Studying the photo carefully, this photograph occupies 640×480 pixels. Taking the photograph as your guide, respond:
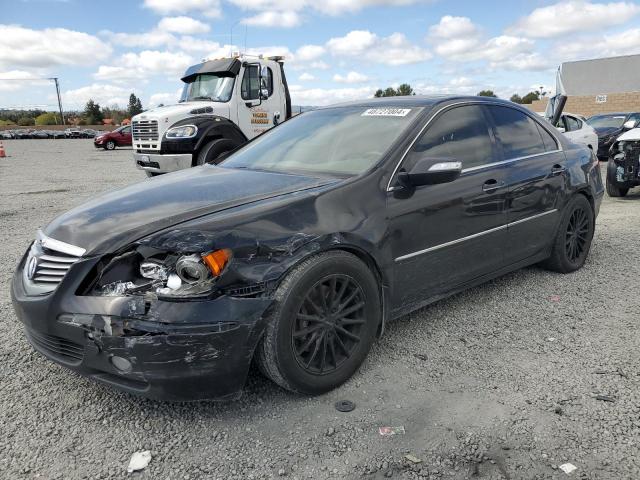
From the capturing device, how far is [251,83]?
1083 centimetres

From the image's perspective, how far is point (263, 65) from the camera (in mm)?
10844

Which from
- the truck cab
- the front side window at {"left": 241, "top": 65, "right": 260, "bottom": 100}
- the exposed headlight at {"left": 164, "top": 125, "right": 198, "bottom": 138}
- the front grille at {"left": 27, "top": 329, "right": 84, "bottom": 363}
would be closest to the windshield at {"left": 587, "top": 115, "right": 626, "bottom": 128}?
the truck cab

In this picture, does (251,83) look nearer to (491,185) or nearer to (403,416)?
(491,185)

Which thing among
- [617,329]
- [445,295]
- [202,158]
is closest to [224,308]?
[445,295]

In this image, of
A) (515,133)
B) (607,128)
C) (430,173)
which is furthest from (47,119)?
(430,173)

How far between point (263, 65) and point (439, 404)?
937 cm

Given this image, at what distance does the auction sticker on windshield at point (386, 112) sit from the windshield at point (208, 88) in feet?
24.4

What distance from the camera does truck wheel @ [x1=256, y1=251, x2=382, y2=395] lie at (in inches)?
102

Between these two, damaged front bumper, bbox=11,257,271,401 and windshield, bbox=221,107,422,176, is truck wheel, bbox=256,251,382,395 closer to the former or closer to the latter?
damaged front bumper, bbox=11,257,271,401

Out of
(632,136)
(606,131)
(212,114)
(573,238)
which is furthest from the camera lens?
(606,131)

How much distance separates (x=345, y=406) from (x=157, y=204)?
1459 millimetres

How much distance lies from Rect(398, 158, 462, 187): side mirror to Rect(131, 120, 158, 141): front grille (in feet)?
27.0

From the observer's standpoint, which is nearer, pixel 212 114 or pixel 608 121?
pixel 212 114

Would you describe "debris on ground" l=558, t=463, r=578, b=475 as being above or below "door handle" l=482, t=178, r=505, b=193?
below
